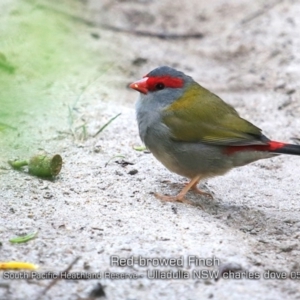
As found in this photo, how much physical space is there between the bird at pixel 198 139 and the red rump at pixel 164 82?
12 cm

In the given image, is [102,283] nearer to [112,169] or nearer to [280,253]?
[280,253]

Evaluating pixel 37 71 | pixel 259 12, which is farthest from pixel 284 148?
pixel 259 12

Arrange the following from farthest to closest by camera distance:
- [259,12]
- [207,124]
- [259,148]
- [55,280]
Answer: [259,12]
[207,124]
[259,148]
[55,280]

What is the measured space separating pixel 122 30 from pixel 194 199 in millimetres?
4249

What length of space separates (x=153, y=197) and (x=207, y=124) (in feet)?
1.99

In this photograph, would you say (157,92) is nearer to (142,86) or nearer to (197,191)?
(142,86)

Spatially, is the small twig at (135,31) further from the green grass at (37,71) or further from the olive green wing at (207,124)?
the olive green wing at (207,124)

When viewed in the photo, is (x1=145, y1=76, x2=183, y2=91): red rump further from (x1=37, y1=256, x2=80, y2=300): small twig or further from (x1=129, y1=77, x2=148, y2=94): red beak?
(x1=37, y1=256, x2=80, y2=300): small twig

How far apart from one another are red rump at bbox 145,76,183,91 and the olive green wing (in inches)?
4.8

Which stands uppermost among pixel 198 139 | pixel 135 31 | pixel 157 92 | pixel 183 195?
pixel 157 92

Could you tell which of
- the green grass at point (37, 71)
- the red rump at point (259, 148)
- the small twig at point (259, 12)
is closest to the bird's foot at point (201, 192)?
the red rump at point (259, 148)

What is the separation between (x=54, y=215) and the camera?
3895mm

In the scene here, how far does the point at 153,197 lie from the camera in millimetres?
4375

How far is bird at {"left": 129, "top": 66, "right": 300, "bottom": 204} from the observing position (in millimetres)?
4457
